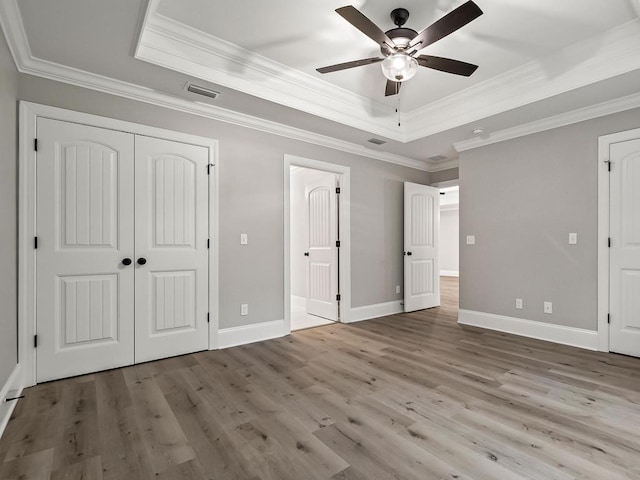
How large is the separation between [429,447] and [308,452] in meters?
0.66

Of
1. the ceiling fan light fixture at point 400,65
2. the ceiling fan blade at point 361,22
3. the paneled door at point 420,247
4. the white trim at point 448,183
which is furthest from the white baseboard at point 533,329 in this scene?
the ceiling fan blade at point 361,22

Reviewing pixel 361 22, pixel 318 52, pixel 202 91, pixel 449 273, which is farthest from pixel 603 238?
pixel 449 273

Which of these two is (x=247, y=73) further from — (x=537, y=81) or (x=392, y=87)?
(x=537, y=81)

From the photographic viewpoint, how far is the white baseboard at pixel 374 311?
4.78 m

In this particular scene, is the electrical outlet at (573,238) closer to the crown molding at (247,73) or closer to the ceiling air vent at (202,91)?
the crown molding at (247,73)

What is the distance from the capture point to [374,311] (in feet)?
16.5

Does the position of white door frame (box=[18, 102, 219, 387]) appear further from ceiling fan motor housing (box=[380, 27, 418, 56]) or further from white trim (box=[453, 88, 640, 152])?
white trim (box=[453, 88, 640, 152])

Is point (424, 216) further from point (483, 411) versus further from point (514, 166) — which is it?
point (483, 411)

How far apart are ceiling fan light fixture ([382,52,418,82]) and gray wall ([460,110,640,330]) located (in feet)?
8.07

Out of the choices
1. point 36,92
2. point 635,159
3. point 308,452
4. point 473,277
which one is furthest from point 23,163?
point 635,159

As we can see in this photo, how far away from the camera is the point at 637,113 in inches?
130

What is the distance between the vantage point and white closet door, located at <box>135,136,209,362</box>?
3.14 metres

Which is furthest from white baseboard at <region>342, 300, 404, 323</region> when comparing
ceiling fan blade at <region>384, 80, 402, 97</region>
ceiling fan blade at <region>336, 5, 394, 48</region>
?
ceiling fan blade at <region>336, 5, 394, 48</region>

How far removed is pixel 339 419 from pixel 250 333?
1891mm
